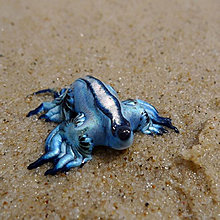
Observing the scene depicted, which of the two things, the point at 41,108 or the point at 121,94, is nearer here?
the point at 41,108

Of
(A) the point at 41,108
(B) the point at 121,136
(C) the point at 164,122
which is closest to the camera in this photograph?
(B) the point at 121,136

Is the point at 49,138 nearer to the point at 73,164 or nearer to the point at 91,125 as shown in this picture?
the point at 73,164

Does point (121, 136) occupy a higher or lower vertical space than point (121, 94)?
higher

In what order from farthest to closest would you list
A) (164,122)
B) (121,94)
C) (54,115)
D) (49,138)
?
(121,94), (54,115), (164,122), (49,138)

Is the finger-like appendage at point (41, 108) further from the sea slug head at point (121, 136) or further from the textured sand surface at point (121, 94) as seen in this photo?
the sea slug head at point (121, 136)

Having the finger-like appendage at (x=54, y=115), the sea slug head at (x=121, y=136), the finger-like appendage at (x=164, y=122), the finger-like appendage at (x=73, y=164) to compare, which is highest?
the sea slug head at (x=121, y=136)

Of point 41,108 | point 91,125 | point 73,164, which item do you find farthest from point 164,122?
point 41,108

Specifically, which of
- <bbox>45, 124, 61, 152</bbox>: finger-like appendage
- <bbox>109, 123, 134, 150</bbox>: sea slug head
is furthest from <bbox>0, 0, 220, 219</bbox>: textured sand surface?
<bbox>109, 123, 134, 150</bbox>: sea slug head

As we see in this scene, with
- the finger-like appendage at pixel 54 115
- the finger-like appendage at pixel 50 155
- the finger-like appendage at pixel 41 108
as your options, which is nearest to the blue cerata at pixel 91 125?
the finger-like appendage at pixel 50 155
